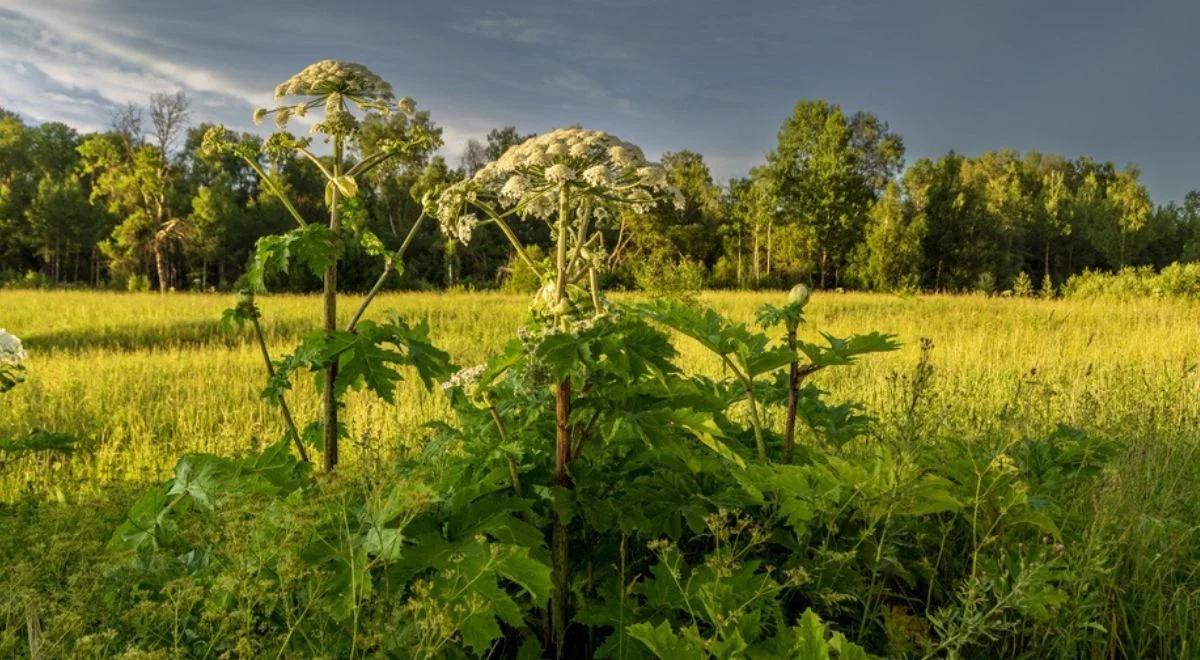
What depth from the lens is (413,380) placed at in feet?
24.1

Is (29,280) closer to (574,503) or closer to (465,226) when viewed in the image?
(465,226)

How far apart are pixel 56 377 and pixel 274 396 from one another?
290 inches

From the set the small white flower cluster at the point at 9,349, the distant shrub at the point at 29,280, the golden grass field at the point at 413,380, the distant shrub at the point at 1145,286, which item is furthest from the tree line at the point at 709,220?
the small white flower cluster at the point at 9,349

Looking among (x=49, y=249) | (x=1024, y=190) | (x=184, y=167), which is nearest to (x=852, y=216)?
(x=1024, y=190)

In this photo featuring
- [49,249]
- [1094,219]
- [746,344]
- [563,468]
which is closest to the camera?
[563,468]

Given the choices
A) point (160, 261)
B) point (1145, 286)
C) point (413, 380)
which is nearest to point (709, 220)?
point (1145, 286)

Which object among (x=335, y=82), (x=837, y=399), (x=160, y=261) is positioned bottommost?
(x=837, y=399)

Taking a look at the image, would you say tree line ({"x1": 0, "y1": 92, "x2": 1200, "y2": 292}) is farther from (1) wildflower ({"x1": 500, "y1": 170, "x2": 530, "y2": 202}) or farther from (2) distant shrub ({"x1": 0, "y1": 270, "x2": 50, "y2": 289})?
(1) wildflower ({"x1": 500, "y1": 170, "x2": 530, "y2": 202})

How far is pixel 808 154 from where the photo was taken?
1785 inches

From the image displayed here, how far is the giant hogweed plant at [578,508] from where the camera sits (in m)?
1.53

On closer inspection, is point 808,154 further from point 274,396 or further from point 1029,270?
point 274,396

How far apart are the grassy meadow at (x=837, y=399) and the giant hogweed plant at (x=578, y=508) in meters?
0.13

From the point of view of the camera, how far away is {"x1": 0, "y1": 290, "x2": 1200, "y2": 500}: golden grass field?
4.71 metres

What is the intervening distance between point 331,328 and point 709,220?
156 feet
